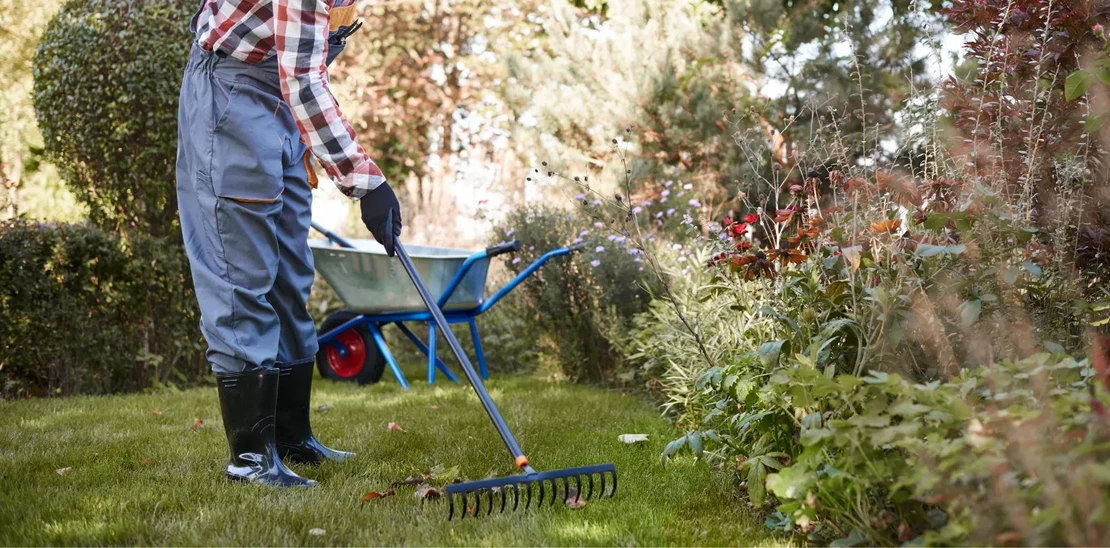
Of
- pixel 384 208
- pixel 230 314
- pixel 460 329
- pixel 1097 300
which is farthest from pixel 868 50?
pixel 230 314

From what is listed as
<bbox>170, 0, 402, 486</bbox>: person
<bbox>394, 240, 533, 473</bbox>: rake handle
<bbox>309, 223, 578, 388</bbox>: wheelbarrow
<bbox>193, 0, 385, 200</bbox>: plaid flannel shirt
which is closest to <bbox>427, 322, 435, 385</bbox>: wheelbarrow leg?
<bbox>309, 223, 578, 388</bbox>: wheelbarrow

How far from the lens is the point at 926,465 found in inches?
56.5

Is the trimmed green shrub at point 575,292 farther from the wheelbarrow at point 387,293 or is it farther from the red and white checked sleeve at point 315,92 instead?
the red and white checked sleeve at point 315,92

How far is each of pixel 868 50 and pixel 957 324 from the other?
4365 millimetres

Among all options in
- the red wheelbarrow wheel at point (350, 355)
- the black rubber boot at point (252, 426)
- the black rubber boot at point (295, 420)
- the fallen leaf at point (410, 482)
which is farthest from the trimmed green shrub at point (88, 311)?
the fallen leaf at point (410, 482)

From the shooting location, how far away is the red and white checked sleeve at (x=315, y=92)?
6.91ft

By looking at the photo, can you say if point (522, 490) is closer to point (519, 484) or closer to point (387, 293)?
point (519, 484)

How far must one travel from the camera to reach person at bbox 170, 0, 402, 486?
2172mm

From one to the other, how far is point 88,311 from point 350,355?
1275 millimetres

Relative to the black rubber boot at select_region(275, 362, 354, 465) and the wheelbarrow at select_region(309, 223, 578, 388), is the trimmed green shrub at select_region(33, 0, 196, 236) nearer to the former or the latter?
the wheelbarrow at select_region(309, 223, 578, 388)

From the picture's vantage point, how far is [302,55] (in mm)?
2129

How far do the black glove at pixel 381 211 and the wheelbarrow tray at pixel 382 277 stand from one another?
1.80 metres

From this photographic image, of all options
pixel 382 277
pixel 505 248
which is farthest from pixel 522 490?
pixel 382 277

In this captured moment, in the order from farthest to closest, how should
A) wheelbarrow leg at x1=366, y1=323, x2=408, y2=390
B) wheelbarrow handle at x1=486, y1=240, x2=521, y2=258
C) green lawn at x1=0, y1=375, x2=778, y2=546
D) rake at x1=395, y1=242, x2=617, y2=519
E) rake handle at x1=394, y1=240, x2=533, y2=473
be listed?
wheelbarrow leg at x1=366, y1=323, x2=408, y2=390 < wheelbarrow handle at x1=486, y1=240, x2=521, y2=258 < rake handle at x1=394, y1=240, x2=533, y2=473 < rake at x1=395, y1=242, x2=617, y2=519 < green lawn at x1=0, y1=375, x2=778, y2=546
